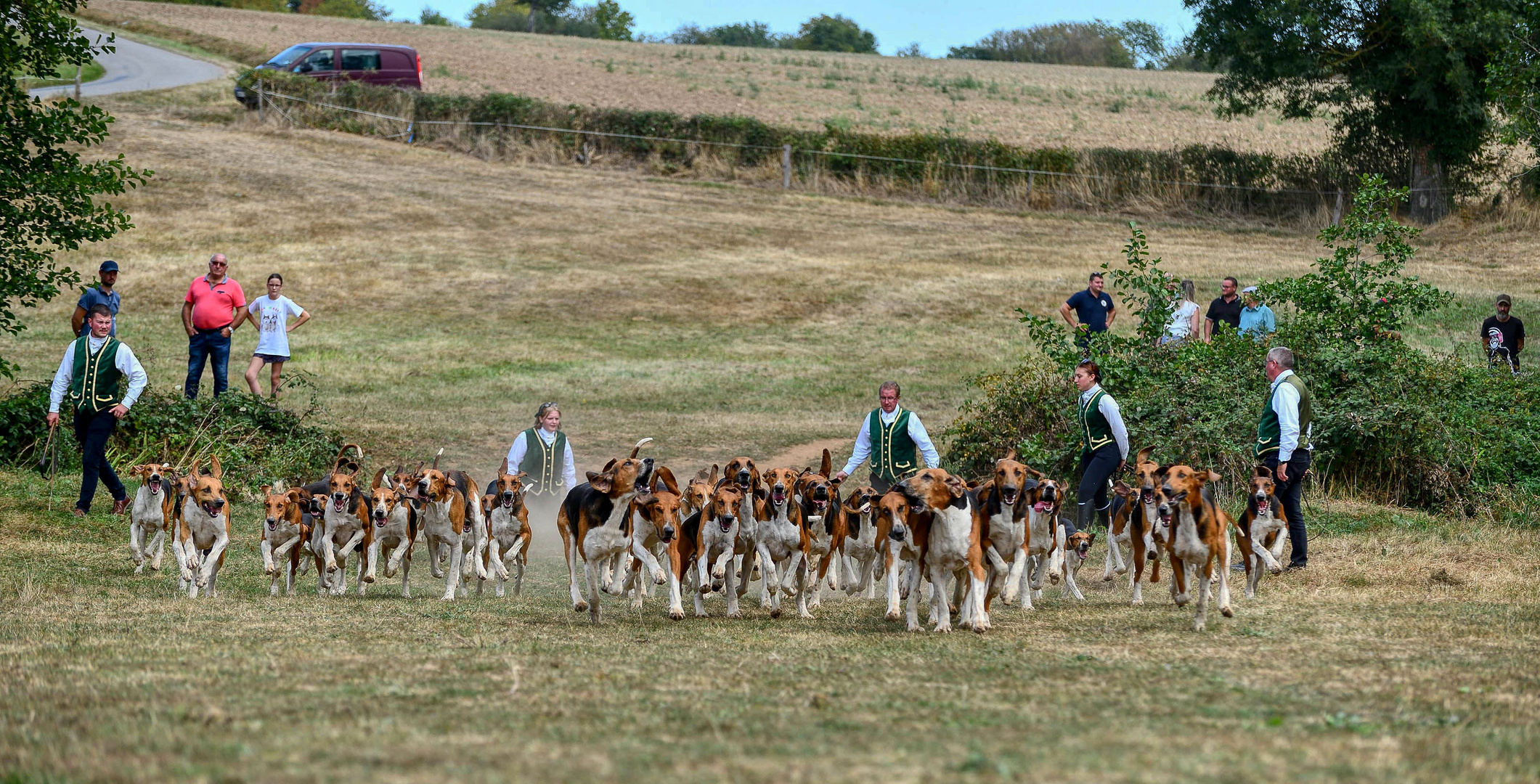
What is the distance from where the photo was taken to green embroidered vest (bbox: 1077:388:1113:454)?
504 inches

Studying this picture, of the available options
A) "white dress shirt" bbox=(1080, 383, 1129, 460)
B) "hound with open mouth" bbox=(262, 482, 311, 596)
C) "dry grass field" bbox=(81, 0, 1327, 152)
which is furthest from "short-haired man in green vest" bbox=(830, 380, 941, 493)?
"dry grass field" bbox=(81, 0, 1327, 152)

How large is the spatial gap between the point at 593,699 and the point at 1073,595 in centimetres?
588

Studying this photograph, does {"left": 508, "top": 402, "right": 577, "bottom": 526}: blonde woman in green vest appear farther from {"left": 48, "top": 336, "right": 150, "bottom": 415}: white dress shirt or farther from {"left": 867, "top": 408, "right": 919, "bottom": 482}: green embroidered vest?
{"left": 48, "top": 336, "right": 150, "bottom": 415}: white dress shirt

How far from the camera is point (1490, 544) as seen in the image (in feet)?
43.9

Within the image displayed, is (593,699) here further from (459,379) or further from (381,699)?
(459,379)

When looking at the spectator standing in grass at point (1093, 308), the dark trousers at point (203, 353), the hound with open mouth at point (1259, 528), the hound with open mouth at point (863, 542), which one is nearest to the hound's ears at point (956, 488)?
the hound with open mouth at point (863, 542)

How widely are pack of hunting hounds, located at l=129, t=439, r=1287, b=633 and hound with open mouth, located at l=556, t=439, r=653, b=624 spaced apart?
16 millimetres

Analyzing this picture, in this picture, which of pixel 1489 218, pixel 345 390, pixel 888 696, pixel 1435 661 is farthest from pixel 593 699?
pixel 1489 218

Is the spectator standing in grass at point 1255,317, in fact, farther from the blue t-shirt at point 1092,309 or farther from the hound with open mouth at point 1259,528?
the hound with open mouth at point 1259,528

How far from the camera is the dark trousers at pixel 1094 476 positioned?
1296 centimetres

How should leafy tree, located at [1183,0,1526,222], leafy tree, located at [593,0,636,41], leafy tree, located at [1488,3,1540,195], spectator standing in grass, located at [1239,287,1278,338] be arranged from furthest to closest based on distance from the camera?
1. leafy tree, located at [593,0,636,41]
2. leafy tree, located at [1183,0,1526,222]
3. leafy tree, located at [1488,3,1540,195]
4. spectator standing in grass, located at [1239,287,1278,338]

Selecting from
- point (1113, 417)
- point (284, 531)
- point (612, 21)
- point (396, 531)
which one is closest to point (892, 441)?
point (1113, 417)

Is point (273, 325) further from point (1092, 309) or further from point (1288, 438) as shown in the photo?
point (1288, 438)

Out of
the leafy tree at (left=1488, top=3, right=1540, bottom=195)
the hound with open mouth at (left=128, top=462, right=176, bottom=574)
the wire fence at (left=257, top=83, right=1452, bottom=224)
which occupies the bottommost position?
the hound with open mouth at (left=128, top=462, right=176, bottom=574)
